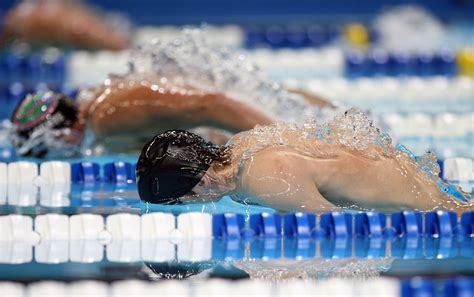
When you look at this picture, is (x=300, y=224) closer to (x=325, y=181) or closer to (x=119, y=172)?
(x=325, y=181)

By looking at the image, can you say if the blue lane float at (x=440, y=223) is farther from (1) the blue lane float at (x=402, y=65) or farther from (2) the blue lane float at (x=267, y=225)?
(1) the blue lane float at (x=402, y=65)

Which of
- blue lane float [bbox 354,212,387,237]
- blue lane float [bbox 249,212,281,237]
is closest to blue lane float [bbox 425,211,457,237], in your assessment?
blue lane float [bbox 354,212,387,237]

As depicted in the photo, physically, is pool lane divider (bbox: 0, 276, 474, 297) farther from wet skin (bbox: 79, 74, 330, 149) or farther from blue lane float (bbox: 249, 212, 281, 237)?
wet skin (bbox: 79, 74, 330, 149)

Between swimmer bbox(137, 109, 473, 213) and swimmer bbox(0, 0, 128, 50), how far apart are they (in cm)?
375

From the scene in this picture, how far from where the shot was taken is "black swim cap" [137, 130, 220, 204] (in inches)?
118

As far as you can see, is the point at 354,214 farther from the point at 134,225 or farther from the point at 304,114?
the point at 304,114

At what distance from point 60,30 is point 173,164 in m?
3.98

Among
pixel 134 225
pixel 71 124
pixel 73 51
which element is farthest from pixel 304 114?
pixel 73 51

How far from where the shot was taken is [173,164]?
2982mm

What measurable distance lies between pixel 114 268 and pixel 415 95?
3.07 m

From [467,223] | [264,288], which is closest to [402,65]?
[467,223]

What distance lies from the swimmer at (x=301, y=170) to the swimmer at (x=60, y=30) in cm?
375

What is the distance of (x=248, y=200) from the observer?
10.2 feet

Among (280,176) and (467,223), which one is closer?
(280,176)
